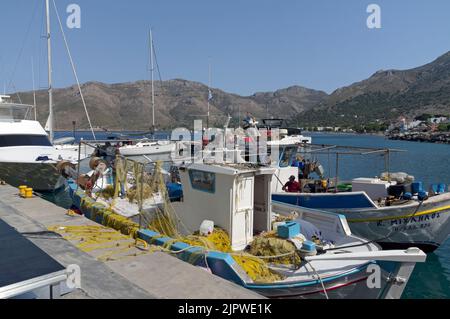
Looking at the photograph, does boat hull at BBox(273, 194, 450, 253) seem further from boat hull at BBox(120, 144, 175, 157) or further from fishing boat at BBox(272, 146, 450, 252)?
boat hull at BBox(120, 144, 175, 157)

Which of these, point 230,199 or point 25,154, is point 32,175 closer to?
point 25,154

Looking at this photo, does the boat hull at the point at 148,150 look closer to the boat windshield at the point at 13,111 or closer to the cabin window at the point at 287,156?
the boat windshield at the point at 13,111

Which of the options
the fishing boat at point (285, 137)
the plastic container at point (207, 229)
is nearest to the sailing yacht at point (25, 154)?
the fishing boat at point (285, 137)

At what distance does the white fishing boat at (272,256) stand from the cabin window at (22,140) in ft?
57.6

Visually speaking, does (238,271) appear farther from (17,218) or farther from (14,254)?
(17,218)

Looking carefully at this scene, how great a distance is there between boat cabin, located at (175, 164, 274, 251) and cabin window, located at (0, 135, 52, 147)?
18.1 m

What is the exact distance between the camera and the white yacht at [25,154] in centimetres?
2212

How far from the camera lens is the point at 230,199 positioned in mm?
8359

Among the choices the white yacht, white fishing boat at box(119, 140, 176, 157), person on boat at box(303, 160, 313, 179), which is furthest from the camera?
white fishing boat at box(119, 140, 176, 157)

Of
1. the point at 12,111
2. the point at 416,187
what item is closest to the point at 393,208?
the point at 416,187

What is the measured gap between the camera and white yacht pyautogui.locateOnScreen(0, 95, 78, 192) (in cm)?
2212

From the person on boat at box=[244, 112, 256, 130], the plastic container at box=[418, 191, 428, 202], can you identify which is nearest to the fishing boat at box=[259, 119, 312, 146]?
the person on boat at box=[244, 112, 256, 130]
